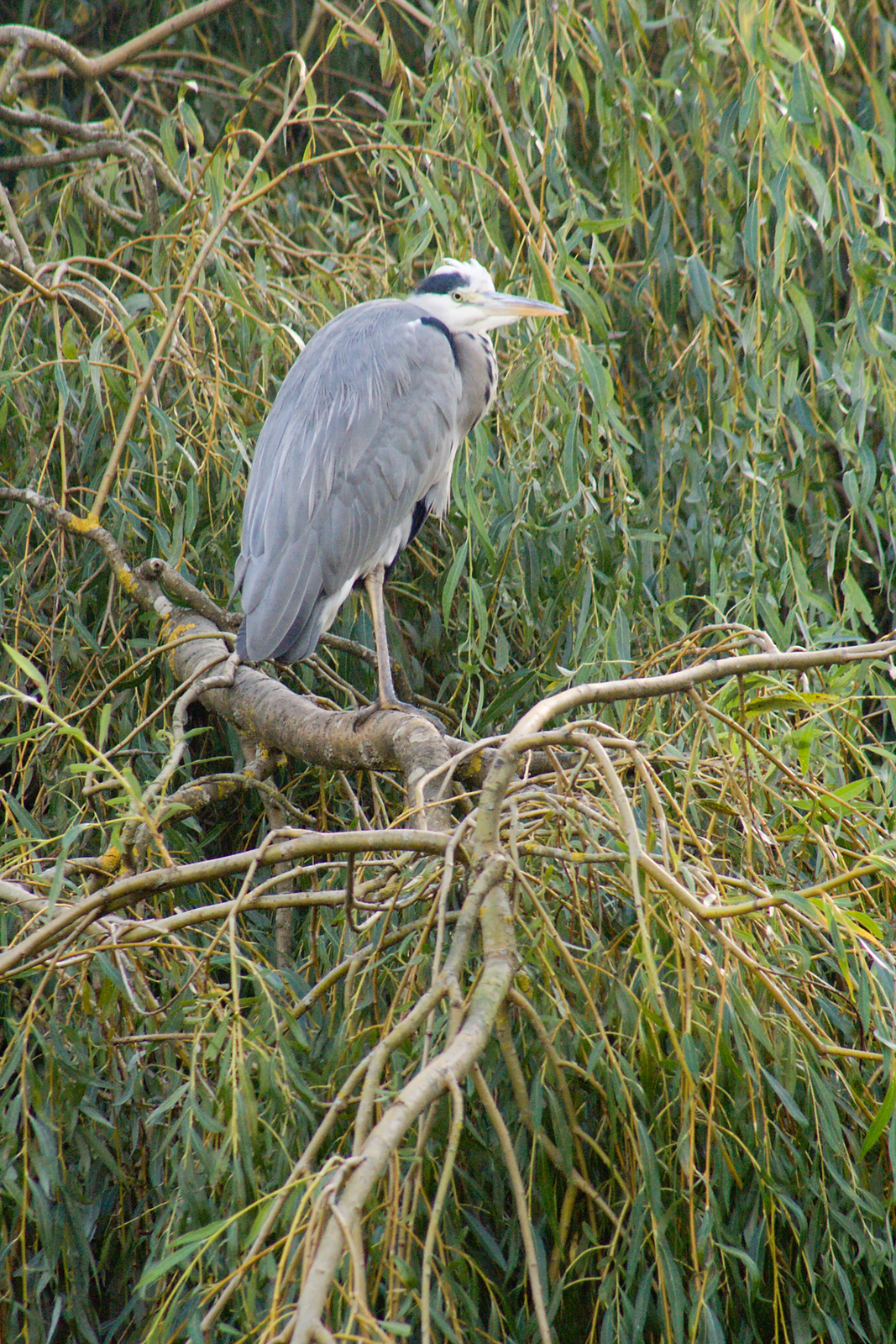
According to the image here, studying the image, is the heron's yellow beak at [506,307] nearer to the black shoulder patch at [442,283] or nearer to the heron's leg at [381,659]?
the black shoulder patch at [442,283]

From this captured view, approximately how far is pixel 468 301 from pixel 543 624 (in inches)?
27.2

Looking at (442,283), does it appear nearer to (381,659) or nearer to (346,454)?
(346,454)

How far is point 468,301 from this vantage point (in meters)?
2.17

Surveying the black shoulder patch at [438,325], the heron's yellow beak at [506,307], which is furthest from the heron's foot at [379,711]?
the black shoulder patch at [438,325]

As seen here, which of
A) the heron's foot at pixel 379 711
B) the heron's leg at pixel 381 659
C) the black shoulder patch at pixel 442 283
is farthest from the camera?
the black shoulder patch at pixel 442 283

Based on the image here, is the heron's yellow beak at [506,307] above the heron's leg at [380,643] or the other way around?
above

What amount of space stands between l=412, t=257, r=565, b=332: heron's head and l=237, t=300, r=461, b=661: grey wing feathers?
4cm

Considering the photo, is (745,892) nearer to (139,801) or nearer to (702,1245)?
(702,1245)

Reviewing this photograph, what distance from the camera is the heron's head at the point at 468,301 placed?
206 centimetres

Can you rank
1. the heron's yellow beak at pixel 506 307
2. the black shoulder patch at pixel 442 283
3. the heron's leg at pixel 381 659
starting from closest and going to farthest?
the heron's leg at pixel 381 659 → the heron's yellow beak at pixel 506 307 → the black shoulder patch at pixel 442 283

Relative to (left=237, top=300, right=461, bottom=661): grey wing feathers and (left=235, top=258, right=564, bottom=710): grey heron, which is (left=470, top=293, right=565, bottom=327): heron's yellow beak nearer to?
(left=235, top=258, right=564, bottom=710): grey heron

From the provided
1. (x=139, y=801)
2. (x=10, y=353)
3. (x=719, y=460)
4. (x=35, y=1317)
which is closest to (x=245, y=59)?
(x=10, y=353)

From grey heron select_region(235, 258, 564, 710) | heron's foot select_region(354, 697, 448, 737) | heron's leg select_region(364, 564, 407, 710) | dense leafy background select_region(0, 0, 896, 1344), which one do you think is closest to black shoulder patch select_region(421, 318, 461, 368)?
grey heron select_region(235, 258, 564, 710)

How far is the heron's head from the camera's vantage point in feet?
6.77
